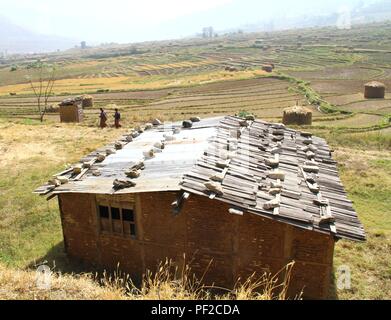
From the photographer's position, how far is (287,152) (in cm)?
1367

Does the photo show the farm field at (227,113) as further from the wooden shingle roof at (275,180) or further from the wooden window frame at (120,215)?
the wooden shingle roof at (275,180)

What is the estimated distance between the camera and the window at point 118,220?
1117 centimetres

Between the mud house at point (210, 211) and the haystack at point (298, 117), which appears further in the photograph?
the haystack at point (298, 117)

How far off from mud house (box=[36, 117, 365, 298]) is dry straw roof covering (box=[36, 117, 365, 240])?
1.3 inches

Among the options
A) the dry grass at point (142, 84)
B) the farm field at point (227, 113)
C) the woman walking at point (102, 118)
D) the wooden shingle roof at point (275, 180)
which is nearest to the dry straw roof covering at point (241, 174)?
the wooden shingle roof at point (275, 180)

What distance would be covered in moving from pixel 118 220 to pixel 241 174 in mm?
3639

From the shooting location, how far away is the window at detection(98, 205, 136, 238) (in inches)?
440

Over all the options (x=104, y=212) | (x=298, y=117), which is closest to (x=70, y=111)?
(x=298, y=117)

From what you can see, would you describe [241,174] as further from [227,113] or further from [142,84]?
[142,84]

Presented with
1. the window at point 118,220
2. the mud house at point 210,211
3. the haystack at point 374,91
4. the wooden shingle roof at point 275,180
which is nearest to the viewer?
the wooden shingle roof at point 275,180

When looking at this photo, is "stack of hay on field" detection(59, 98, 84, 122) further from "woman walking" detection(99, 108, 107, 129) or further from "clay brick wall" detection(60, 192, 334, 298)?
"clay brick wall" detection(60, 192, 334, 298)

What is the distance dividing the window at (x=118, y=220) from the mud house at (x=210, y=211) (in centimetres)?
3

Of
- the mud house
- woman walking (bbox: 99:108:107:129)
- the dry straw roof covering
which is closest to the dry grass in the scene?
woman walking (bbox: 99:108:107:129)
